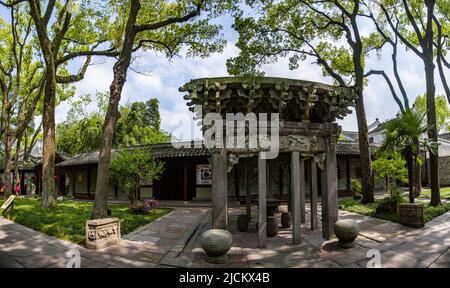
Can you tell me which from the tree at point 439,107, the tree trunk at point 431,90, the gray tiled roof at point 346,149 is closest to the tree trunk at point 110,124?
the tree trunk at point 431,90

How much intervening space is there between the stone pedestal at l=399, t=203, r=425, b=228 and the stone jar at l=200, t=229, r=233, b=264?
680 cm

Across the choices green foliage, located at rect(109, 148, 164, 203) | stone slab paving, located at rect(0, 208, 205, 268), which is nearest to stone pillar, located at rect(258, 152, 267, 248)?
stone slab paving, located at rect(0, 208, 205, 268)

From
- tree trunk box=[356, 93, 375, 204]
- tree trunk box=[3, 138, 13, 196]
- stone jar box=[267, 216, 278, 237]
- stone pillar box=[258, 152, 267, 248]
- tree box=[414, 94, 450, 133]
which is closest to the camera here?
stone pillar box=[258, 152, 267, 248]

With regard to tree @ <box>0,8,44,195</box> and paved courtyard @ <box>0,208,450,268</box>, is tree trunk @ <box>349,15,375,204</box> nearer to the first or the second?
paved courtyard @ <box>0,208,450,268</box>

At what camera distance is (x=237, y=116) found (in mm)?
7258

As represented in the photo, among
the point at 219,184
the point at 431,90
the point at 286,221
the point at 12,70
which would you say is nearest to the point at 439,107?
the point at 431,90

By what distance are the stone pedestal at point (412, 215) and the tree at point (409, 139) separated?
2188mm

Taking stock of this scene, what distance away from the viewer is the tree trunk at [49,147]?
39.1ft

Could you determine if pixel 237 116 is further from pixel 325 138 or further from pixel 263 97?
pixel 325 138

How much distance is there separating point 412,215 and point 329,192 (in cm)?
361

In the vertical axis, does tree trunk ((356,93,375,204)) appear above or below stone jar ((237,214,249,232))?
above

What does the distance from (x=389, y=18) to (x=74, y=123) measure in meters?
34.0

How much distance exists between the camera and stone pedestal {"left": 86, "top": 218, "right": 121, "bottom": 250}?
661cm

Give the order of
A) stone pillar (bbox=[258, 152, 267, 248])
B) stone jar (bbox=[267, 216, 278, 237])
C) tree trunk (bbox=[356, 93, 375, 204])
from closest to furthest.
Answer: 1. stone pillar (bbox=[258, 152, 267, 248])
2. stone jar (bbox=[267, 216, 278, 237])
3. tree trunk (bbox=[356, 93, 375, 204])
